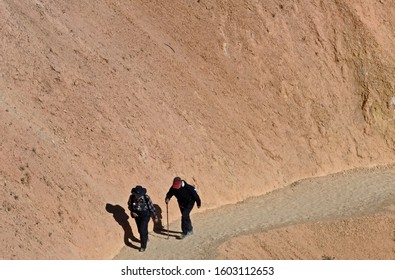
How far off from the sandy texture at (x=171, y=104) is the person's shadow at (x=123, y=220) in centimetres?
3

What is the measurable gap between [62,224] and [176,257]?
263 cm

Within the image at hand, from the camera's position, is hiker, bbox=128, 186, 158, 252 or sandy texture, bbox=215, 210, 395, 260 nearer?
hiker, bbox=128, 186, 158, 252

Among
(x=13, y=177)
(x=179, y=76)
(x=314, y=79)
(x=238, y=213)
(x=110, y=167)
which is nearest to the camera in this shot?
(x=13, y=177)

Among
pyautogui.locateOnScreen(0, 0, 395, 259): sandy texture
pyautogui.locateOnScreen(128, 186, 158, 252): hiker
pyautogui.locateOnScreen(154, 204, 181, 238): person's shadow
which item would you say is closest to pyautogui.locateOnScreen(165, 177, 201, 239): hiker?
pyautogui.locateOnScreen(154, 204, 181, 238): person's shadow

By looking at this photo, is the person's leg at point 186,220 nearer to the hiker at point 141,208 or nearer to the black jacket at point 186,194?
the black jacket at point 186,194

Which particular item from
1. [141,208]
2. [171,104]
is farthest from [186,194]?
[171,104]

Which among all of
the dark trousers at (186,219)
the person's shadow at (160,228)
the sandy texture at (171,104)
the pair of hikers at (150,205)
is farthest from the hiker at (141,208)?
the person's shadow at (160,228)

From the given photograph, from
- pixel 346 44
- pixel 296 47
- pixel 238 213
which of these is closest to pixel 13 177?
pixel 238 213

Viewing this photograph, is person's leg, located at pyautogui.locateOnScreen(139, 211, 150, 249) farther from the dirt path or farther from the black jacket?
the black jacket

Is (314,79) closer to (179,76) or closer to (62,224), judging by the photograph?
(179,76)

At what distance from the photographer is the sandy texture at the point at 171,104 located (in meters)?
16.5

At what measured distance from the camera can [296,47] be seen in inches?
898

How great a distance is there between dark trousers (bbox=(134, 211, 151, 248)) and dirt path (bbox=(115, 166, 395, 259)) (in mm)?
304

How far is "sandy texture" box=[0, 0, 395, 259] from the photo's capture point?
16.5 m
